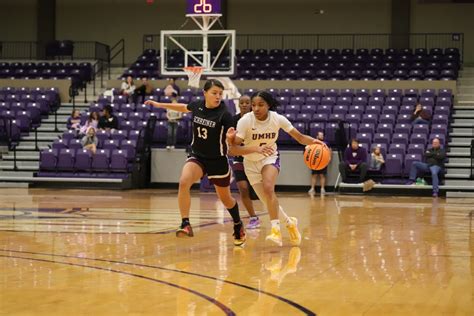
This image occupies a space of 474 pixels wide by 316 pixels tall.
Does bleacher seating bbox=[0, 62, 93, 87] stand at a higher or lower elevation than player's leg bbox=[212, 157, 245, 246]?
higher

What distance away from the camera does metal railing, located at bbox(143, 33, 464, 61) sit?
31.7 m

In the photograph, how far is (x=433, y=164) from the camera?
69.9 feet

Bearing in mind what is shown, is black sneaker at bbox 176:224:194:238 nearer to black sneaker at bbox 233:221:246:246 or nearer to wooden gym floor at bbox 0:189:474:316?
wooden gym floor at bbox 0:189:474:316

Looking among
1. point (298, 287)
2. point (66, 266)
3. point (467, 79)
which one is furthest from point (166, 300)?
point (467, 79)

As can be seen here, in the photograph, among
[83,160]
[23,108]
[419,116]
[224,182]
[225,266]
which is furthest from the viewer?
[23,108]

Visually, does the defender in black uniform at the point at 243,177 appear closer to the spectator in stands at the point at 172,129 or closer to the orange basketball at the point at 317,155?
the orange basketball at the point at 317,155

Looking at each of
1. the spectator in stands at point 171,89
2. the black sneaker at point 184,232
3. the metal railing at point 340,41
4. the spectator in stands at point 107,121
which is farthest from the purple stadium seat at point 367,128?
the black sneaker at point 184,232

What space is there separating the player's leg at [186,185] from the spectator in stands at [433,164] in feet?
41.0

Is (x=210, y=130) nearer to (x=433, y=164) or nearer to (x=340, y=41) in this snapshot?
(x=433, y=164)

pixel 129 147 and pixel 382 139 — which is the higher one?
pixel 382 139

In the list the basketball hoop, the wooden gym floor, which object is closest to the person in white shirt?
the wooden gym floor

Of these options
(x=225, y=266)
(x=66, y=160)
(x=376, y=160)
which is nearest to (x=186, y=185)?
(x=225, y=266)

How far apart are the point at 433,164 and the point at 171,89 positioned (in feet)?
27.7

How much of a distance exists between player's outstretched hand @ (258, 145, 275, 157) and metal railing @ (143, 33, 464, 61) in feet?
73.2
